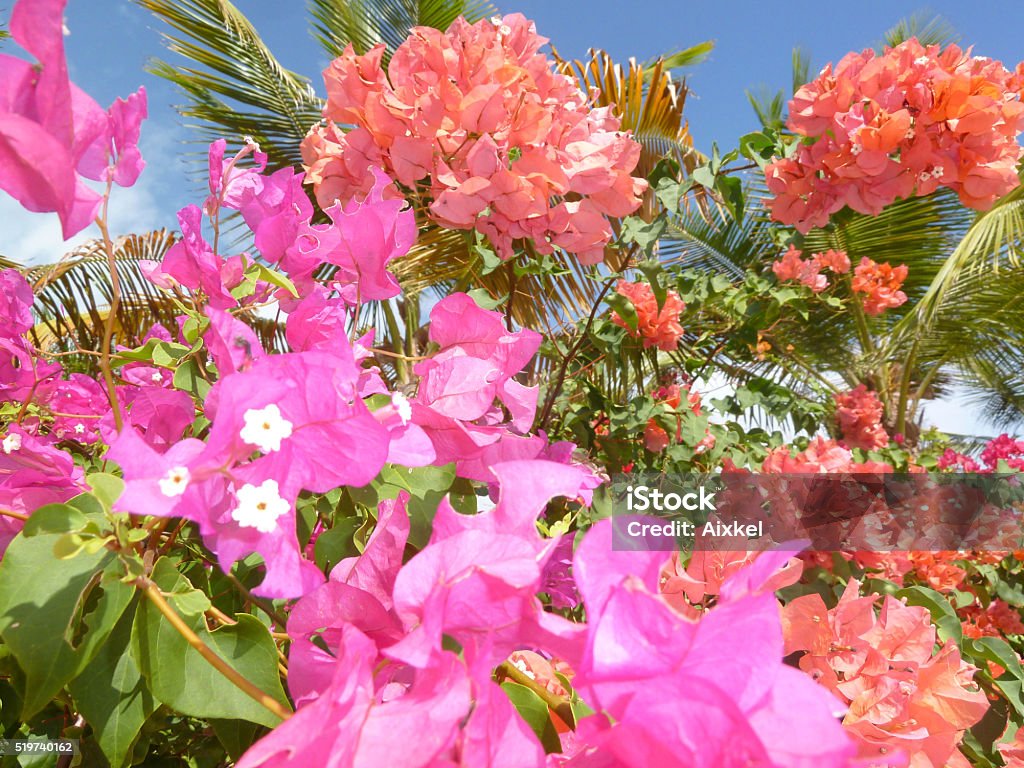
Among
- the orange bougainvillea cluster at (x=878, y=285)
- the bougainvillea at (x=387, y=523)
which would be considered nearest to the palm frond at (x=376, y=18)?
the orange bougainvillea cluster at (x=878, y=285)

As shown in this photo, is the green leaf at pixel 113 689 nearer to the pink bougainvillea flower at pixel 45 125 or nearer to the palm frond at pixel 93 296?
the pink bougainvillea flower at pixel 45 125

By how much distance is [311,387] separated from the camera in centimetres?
23

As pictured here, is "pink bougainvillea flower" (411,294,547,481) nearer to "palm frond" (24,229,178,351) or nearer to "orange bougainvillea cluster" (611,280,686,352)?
"orange bougainvillea cluster" (611,280,686,352)

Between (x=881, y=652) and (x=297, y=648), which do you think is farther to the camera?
(x=881, y=652)

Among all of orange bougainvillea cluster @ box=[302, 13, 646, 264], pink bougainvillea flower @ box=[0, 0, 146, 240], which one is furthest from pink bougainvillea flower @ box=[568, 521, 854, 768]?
orange bougainvillea cluster @ box=[302, 13, 646, 264]

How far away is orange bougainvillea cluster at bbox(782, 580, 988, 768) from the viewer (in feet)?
1.27

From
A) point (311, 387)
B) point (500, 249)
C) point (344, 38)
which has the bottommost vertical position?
point (311, 387)

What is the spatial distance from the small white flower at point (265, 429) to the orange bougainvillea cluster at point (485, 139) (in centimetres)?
38

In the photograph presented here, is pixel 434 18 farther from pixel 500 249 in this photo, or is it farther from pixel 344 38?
pixel 500 249

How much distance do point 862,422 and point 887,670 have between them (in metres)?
1.97

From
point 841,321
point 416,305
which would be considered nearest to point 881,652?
point 416,305

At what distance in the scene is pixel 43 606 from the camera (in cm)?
24

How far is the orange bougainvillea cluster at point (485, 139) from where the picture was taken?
0.57 meters

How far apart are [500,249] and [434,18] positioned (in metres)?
3.71
